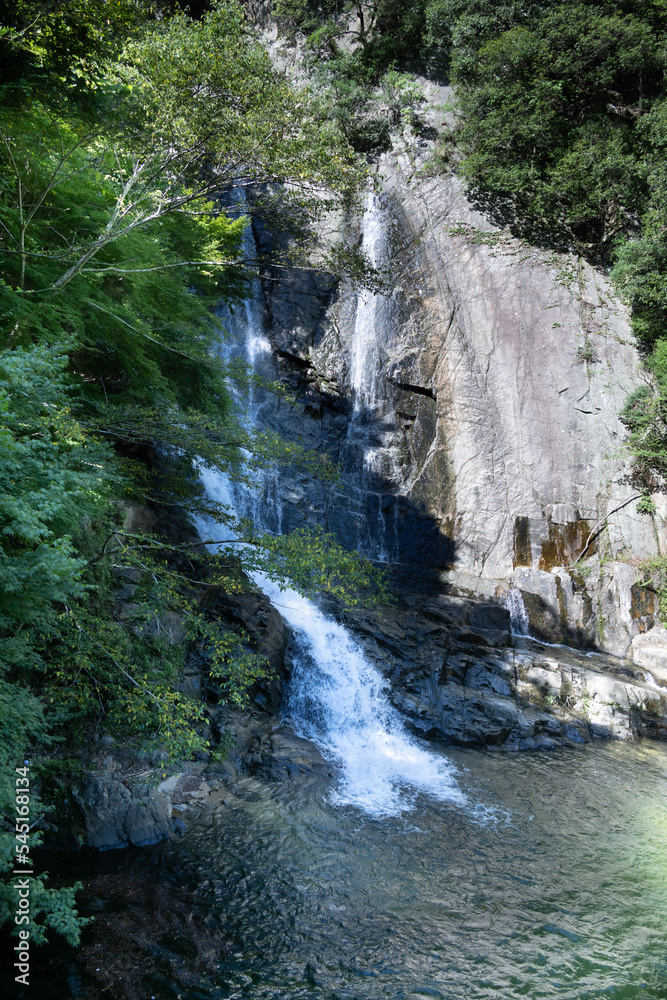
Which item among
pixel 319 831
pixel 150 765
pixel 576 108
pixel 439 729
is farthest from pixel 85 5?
pixel 576 108

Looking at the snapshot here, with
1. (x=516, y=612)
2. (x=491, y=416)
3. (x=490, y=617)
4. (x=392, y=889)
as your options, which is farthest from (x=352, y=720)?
(x=491, y=416)

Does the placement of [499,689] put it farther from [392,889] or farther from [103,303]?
[103,303]

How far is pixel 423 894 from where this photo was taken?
19.7 feet

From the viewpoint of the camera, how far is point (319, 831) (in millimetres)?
6980

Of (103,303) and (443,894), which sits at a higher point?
(103,303)

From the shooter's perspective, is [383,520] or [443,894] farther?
[383,520]

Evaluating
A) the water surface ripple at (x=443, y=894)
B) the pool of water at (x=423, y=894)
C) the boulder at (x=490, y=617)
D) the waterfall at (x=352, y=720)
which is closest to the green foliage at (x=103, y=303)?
the pool of water at (x=423, y=894)

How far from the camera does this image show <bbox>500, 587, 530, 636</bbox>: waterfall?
1387 centimetres

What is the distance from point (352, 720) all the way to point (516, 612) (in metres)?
5.91

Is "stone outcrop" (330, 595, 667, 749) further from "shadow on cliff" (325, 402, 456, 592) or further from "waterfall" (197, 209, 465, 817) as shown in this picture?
"shadow on cliff" (325, 402, 456, 592)

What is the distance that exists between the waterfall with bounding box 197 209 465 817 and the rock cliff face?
482cm

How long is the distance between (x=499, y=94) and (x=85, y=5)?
15133mm

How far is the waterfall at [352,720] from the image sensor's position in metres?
8.25

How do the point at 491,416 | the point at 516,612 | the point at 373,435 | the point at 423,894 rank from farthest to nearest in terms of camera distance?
the point at 373,435 < the point at 491,416 < the point at 516,612 < the point at 423,894
